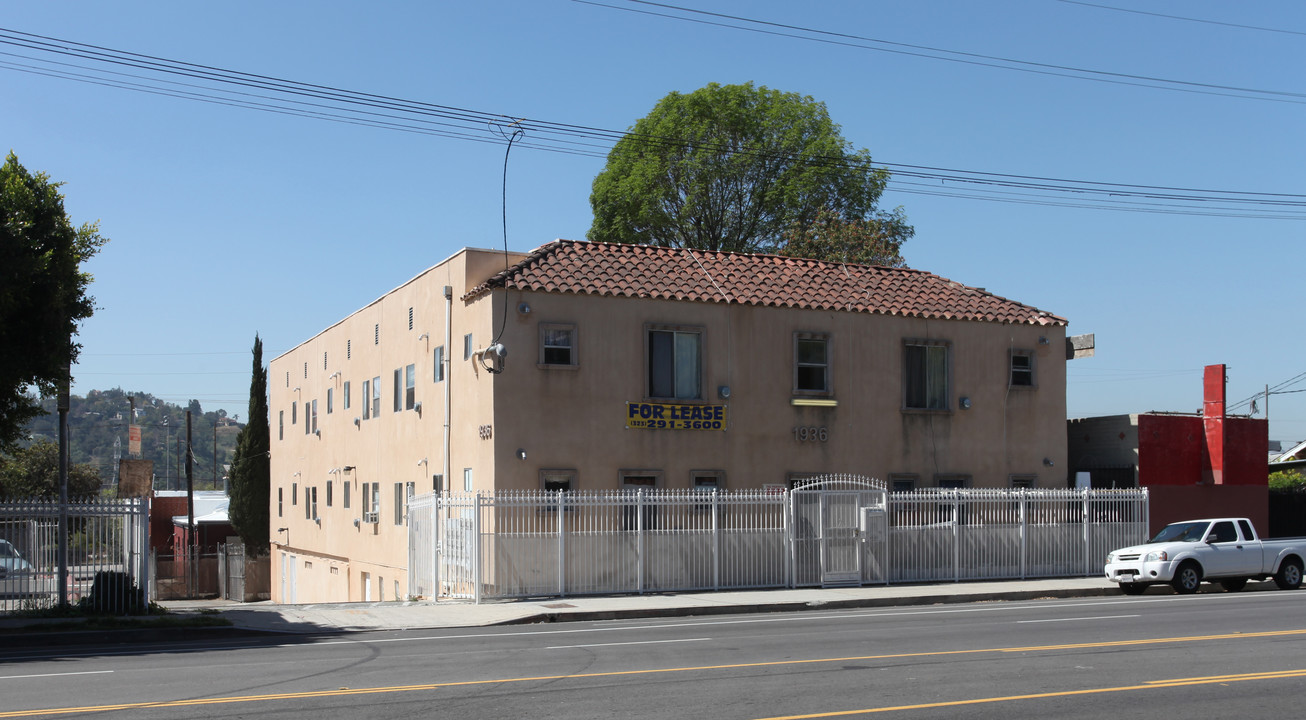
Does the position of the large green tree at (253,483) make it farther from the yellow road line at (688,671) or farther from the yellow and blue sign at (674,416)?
the yellow road line at (688,671)

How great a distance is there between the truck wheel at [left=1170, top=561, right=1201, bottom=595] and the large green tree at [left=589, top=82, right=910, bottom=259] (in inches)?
946

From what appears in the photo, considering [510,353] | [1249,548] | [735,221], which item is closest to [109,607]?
[510,353]

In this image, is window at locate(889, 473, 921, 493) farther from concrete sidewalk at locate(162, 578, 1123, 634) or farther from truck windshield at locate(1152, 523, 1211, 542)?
truck windshield at locate(1152, 523, 1211, 542)

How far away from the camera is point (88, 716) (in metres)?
9.71

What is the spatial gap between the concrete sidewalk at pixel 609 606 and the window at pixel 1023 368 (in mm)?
5853

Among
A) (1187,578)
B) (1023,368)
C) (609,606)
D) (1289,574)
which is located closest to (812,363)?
(1023,368)

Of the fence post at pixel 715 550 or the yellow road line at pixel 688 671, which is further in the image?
the fence post at pixel 715 550

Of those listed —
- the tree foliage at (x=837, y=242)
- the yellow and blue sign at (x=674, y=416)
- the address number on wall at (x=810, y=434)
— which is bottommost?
the address number on wall at (x=810, y=434)

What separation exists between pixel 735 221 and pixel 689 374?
21.5 meters

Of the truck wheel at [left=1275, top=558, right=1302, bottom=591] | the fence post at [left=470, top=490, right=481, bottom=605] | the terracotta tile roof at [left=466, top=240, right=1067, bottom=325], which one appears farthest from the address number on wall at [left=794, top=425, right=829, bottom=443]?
the truck wheel at [left=1275, top=558, right=1302, bottom=591]

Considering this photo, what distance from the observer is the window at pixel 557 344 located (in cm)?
2436

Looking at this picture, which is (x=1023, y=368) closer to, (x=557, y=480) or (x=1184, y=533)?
(x=1184, y=533)

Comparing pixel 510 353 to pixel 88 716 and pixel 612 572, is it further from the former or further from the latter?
Result: pixel 88 716

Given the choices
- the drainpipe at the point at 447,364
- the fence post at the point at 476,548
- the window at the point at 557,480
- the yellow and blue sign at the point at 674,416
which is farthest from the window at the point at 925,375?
the fence post at the point at 476,548
